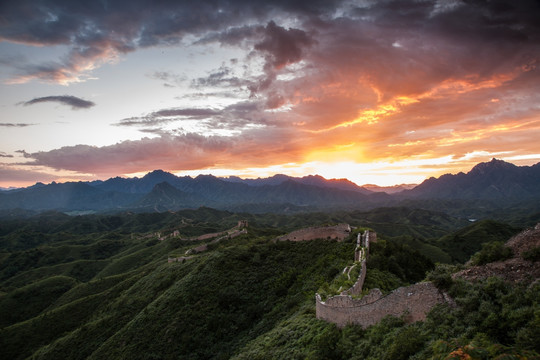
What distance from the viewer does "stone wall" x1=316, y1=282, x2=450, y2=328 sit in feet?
38.6

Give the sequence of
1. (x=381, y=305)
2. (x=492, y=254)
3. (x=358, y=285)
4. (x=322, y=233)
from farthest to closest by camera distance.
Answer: (x=322, y=233) < (x=358, y=285) < (x=381, y=305) < (x=492, y=254)

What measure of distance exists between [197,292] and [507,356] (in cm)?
2906

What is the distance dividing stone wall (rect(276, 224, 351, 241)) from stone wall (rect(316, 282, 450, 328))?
20.0m

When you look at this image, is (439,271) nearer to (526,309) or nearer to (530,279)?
(530,279)

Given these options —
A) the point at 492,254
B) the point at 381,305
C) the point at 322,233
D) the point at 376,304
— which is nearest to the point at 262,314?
the point at 322,233

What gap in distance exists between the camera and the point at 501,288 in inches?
386

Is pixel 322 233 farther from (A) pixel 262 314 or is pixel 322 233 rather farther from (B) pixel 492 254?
(B) pixel 492 254

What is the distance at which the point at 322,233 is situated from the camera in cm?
3862

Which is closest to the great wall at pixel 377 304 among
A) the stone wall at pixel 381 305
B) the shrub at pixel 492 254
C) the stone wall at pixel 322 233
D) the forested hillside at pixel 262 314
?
the stone wall at pixel 381 305

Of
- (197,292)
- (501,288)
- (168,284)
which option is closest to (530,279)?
(501,288)

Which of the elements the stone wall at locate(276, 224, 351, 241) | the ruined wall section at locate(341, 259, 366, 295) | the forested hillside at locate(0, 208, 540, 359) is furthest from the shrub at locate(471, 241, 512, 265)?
the stone wall at locate(276, 224, 351, 241)

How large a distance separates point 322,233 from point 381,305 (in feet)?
82.9

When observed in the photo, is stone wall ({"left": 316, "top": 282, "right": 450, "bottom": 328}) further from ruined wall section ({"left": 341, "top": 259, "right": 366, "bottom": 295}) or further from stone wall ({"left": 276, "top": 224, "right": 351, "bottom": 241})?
stone wall ({"left": 276, "top": 224, "right": 351, "bottom": 241})

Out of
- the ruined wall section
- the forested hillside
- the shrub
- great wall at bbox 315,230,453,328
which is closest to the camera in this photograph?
the forested hillside
